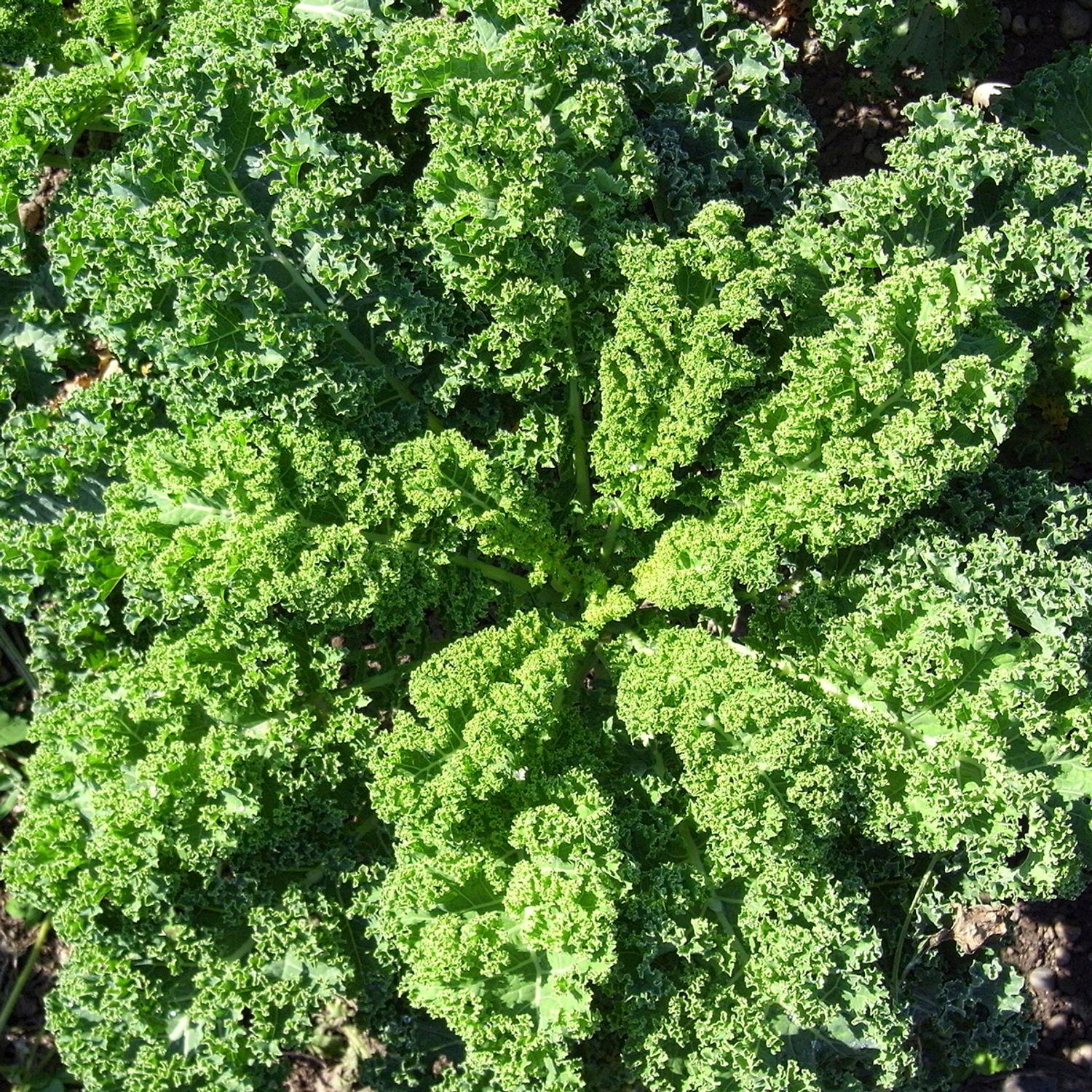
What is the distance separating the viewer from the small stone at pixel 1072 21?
705 cm

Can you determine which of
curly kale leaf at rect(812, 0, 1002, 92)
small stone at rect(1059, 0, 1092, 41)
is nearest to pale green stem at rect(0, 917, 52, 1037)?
curly kale leaf at rect(812, 0, 1002, 92)

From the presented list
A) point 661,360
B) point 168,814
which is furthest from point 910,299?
point 168,814

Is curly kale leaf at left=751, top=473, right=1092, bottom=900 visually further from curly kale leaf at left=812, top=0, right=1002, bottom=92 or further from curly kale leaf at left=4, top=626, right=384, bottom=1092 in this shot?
curly kale leaf at left=812, top=0, right=1002, bottom=92

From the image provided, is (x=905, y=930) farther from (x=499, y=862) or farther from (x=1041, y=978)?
(x=1041, y=978)

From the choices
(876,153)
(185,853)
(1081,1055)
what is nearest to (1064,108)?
(876,153)

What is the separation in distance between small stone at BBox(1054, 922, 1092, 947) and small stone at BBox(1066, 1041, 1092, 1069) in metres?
0.60

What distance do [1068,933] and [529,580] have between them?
3959 mm

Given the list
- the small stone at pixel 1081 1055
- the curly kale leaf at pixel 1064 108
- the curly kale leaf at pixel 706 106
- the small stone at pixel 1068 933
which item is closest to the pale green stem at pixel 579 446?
the curly kale leaf at pixel 706 106

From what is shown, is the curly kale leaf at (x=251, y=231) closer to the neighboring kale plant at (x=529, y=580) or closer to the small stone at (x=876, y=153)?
the neighboring kale plant at (x=529, y=580)

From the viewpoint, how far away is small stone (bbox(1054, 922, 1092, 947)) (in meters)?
6.62

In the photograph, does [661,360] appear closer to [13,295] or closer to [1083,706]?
[1083,706]

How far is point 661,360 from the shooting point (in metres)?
4.96

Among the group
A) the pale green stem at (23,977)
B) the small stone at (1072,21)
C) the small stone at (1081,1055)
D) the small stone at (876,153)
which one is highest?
the small stone at (1072,21)

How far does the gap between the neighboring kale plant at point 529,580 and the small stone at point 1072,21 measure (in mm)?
2432
